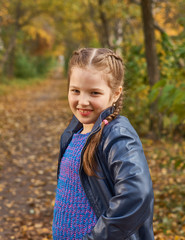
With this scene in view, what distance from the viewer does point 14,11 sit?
65.6 ft

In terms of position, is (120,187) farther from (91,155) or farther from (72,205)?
(72,205)

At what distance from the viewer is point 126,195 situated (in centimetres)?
125

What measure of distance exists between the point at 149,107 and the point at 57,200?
579cm

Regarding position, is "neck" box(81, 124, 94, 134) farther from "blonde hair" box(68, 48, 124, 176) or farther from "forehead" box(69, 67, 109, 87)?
"forehead" box(69, 67, 109, 87)

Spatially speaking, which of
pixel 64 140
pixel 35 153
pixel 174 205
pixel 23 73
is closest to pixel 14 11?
pixel 23 73

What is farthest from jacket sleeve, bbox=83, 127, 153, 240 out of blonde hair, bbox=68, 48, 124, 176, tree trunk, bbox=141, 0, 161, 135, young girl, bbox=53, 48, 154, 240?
tree trunk, bbox=141, 0, 161, 135

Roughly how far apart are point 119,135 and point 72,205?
1.51ft

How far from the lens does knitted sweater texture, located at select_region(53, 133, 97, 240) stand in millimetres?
1516

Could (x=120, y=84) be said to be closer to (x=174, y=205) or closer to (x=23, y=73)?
(x=174, y=205)

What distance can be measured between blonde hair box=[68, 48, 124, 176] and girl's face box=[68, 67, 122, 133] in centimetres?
3

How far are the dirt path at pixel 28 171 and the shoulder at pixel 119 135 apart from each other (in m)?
1.06

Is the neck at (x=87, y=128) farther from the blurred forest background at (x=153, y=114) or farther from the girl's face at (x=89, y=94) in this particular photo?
the blurred forest background at (x=153, y=114)

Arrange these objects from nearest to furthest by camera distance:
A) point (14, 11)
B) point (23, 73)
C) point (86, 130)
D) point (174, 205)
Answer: point (86, 130) → point (174, 205) → point (14, 11) → point (23, 73)

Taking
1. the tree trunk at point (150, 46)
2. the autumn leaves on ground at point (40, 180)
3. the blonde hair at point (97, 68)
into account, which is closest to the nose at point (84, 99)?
→ the blonde hair at point (97, 68)
